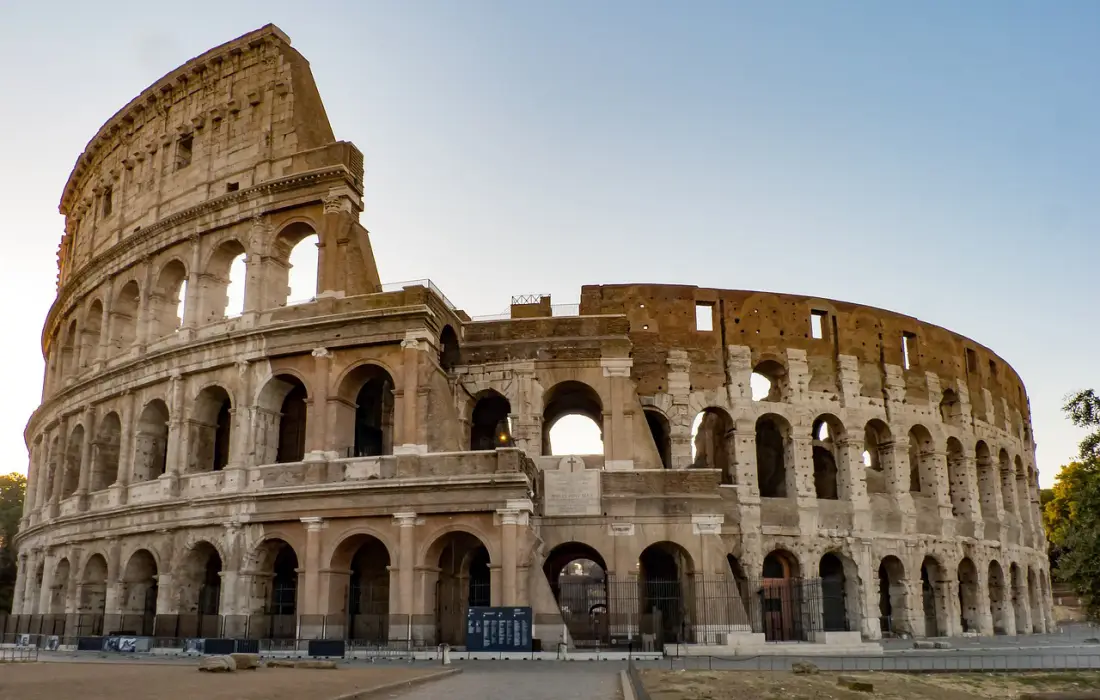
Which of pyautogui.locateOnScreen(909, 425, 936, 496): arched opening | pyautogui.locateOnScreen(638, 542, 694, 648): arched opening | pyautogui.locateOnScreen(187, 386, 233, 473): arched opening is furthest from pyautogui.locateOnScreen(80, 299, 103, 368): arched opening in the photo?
pyautogui.locateOnScreen(909, 425, 936, 496): arched opening

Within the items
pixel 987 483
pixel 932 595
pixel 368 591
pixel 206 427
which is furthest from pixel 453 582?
pixel 987 483

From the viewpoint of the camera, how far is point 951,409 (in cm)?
3297

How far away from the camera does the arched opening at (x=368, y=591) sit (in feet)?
77.6

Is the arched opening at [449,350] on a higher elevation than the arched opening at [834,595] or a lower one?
higher

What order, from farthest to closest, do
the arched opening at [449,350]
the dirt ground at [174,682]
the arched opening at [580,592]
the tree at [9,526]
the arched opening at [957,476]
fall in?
the tree at [9,526], the arched opening at [957,476], the arched opening at [449,350], the arched opening at [580,592], the dirt ground at [174,682]

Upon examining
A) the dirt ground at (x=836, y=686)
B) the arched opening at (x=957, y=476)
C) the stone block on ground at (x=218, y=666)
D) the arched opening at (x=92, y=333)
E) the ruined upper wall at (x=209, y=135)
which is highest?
the ruined upper wall at (x=209, y=135)

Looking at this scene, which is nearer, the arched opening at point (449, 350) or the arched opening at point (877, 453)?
the arched opening at point (449, 350)

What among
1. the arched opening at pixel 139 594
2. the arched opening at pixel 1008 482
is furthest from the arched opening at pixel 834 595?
the arched opening at pixel 139 594

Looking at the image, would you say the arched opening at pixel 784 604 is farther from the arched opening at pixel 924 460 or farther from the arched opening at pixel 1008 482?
the arched opening at pixel 1008 482

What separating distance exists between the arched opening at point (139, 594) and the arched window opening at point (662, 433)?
14.6 metres

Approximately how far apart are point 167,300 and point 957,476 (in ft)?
88.8

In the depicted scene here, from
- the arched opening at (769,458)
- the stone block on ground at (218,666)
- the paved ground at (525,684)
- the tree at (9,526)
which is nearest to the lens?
the paved ground at (525,684)

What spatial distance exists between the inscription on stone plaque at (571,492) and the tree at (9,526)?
26.4 meters

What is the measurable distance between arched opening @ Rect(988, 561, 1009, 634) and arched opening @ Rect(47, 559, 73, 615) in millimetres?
30769
